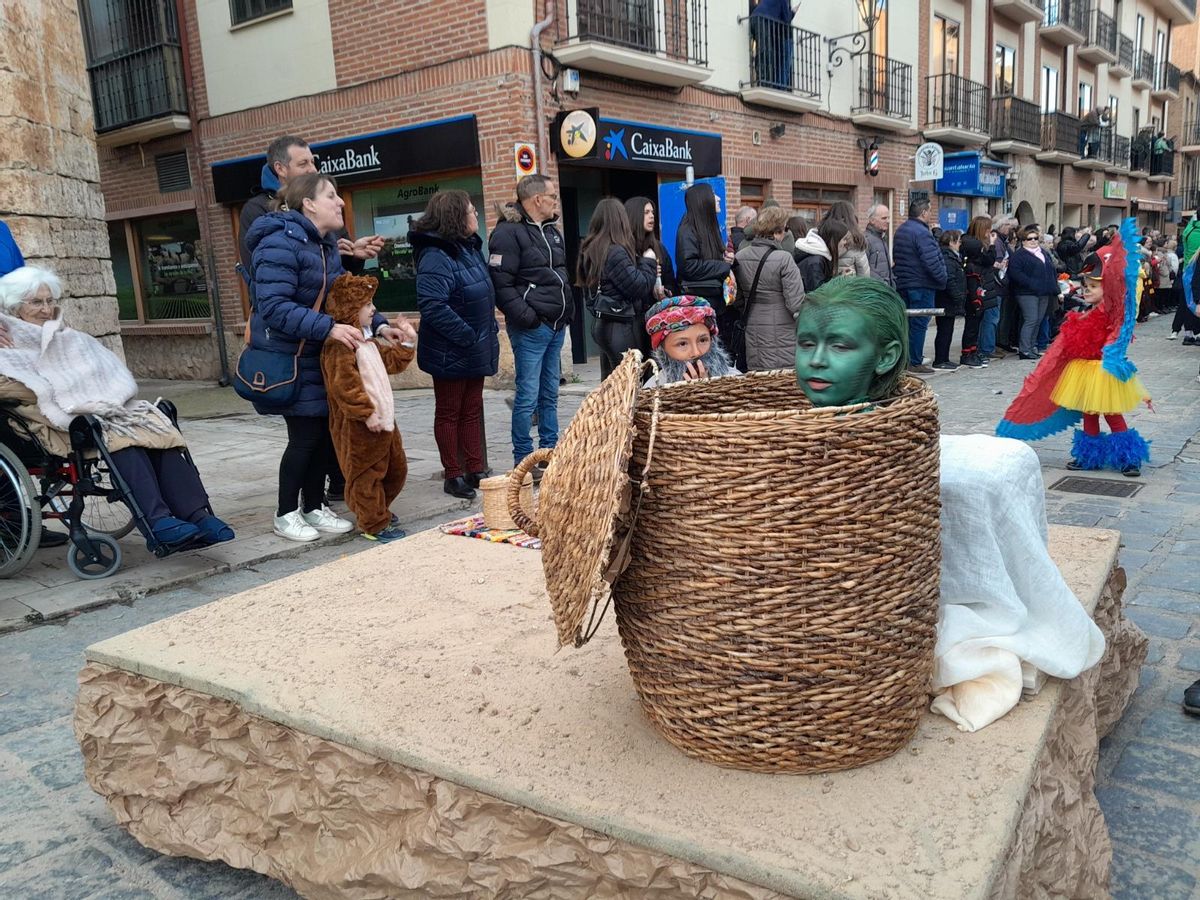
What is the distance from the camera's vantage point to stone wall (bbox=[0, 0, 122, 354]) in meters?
5.90

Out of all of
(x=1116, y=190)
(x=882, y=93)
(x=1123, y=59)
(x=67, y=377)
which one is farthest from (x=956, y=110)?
(x=67, y=377)

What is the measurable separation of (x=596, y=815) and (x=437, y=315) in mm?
4010

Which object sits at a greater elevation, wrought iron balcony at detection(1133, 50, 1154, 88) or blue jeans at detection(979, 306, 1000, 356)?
wrought iron balcony at detection(1133, 50, 1154, 88)

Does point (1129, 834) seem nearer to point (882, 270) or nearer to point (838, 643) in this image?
point (838, 643)

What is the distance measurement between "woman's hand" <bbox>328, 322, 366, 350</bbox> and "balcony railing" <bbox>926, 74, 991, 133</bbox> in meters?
15.9

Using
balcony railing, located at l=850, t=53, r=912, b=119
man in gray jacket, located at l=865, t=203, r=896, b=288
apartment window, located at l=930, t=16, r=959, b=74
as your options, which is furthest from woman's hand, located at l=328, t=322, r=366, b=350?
apartment window, located at l=930, t=16, r=959, b=74

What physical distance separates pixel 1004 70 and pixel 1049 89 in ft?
11.9

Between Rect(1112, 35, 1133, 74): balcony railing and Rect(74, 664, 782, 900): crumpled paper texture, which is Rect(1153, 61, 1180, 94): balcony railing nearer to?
Rect(1112, 35, 1133, 74): balcony railing

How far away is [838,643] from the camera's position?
154 cm

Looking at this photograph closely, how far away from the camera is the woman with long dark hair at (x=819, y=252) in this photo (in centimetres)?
766

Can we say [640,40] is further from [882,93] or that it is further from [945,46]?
[945,46]

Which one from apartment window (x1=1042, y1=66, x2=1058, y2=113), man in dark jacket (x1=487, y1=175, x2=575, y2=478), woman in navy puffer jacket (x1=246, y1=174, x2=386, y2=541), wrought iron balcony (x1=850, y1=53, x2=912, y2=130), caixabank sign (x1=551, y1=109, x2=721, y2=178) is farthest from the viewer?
apartment window (x1=1042, y1=66, x2=1058, y2=113)

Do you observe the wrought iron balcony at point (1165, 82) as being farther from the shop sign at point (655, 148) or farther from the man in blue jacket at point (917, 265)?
the man in blue jacket at point (917, 265)

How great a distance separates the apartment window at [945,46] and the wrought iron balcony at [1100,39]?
346 inches
